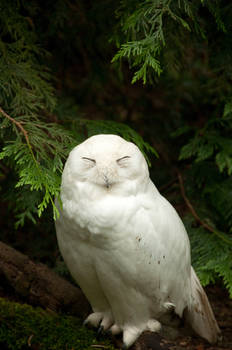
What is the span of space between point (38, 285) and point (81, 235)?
2.02ft

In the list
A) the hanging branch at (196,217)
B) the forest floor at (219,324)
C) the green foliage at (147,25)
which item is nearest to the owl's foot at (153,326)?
the forest floor at (219,324)

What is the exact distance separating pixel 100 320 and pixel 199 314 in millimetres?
533

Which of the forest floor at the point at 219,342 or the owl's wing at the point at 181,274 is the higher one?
the owl's wing at the point at 181,274

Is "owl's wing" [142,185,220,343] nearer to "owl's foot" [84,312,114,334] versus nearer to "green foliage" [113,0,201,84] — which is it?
"owl's foot" [84,312,114,334]

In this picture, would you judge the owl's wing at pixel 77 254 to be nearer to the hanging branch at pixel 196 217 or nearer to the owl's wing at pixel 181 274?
the owl's wing at pixel 181 274

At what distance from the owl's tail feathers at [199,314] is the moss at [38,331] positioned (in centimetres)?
48

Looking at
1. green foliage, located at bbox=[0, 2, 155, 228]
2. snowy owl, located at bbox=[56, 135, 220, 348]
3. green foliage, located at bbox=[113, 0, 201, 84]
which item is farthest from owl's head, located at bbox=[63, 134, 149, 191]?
green foliage, located at bbox=[113, 0, 201, 84]

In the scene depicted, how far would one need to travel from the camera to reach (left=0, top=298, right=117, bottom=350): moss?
2299 millimetres

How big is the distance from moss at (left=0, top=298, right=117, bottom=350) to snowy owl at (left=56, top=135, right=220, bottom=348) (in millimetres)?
203

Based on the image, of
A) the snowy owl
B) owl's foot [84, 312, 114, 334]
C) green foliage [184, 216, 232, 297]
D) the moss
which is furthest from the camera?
green foliage [184, 216, 232, 297]

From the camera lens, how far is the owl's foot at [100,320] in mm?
2430

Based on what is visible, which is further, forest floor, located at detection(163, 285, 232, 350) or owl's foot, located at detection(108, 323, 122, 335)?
forest floor, located at detection(163, 285, 232, 350)

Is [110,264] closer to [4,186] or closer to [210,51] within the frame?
[4,186]

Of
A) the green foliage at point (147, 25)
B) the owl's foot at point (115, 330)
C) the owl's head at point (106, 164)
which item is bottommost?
the owl's foot at point (115, 330)
